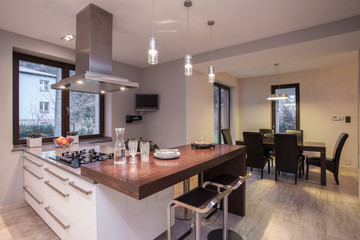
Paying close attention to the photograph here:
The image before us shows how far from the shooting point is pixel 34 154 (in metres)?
2.24

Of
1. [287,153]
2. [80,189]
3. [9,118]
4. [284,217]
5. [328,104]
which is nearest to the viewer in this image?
[80,189]

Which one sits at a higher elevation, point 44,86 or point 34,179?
point 44,86

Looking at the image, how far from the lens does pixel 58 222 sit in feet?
5.85

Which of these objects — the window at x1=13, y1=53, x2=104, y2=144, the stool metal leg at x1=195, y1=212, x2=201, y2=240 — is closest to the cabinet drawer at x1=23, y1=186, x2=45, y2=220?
the window at x1=13, y1=53, x2=104, y2=144

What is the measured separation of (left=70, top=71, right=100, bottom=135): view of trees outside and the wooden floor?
5.05 ft

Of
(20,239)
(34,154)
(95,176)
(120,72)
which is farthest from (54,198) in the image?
(120,72)

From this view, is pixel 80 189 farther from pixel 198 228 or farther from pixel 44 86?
pixel 44 86

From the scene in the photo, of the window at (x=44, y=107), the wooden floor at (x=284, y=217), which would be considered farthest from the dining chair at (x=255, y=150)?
the window at (x=44, y=107)

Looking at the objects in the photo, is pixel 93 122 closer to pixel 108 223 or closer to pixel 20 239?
pixel 20 239

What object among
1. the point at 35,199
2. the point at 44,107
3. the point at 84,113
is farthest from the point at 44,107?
the point at 35,199

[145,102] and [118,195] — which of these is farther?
[145,102]

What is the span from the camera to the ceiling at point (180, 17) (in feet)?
6.60

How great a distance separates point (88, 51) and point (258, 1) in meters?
1.93

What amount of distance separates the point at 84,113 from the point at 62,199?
231cm
